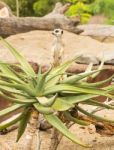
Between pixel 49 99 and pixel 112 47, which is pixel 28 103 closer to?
pixel 49 99

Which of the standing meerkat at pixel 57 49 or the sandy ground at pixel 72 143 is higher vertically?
the standing meerkat at pixel 57 49

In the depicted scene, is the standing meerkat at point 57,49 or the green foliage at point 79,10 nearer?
the standing meerkat at point 57,49

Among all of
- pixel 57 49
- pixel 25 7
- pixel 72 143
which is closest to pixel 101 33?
pixel 72 143

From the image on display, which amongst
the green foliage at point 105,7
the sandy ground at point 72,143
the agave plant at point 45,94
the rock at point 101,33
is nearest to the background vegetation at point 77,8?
the green foliage at point 105,7

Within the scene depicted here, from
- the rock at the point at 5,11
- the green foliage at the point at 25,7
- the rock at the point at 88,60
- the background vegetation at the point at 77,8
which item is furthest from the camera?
the green foliage at the point at 25,7

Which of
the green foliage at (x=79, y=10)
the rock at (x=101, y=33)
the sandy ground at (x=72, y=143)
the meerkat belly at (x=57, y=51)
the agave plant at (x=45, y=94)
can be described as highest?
the meerkat belly at (x=57, y=51)

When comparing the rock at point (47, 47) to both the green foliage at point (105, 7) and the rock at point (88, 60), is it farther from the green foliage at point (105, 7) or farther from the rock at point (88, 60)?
the green foliage at point (105, 7)

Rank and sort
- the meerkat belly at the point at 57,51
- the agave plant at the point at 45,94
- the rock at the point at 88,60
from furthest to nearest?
1. the rock at the point at 88,60
2. the meerkat belly at the point at 57,51
3. the agave plant at the point at 45,94

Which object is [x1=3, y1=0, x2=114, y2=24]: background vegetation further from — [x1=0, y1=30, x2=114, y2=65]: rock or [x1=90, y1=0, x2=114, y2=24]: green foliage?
[x1=0, y1=30, x2=114, y2=65]: rock

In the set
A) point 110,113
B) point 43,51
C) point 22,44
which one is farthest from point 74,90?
point 22,44
